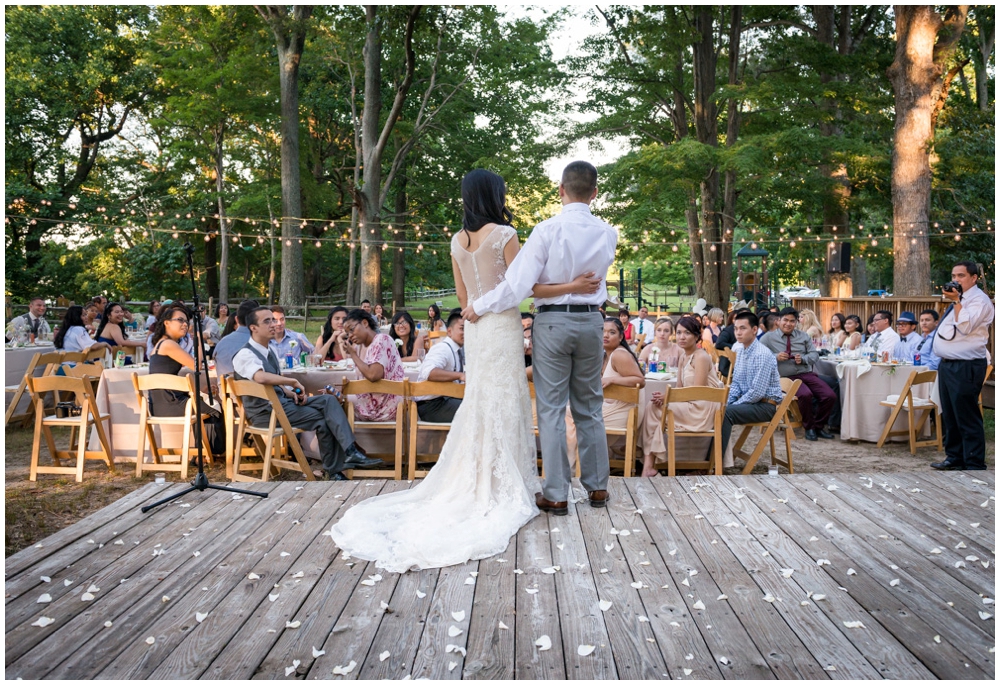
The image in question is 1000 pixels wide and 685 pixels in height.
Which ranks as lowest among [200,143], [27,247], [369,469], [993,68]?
[369,469]

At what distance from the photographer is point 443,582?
308 cm

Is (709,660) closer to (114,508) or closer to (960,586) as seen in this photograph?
(960,586)

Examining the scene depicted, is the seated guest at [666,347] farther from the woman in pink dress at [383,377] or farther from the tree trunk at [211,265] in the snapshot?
the tree trunk at [211,265]

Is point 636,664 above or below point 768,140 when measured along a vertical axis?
below

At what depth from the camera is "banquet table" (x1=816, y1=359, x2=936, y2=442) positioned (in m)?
7.59

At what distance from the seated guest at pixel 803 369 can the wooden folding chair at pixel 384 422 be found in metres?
4.26

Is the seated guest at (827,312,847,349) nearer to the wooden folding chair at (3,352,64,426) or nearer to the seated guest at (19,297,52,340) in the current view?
the wooden folding chair at (3,352,64,426)

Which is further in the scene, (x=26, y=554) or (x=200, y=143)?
(x=200, y=143)

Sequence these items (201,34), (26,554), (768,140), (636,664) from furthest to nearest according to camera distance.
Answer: (201,34), (768,140), (26,554), (636,664)

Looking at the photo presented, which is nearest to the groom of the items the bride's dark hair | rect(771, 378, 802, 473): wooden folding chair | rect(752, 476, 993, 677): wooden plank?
the bride's dark hair

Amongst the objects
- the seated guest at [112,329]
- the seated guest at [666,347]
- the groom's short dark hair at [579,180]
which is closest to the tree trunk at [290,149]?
the seated guest at [112,329]

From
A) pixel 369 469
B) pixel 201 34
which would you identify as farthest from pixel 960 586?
pixel 201 34

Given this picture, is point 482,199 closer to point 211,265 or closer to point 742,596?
point 742,596

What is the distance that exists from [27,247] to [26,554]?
25062mm
